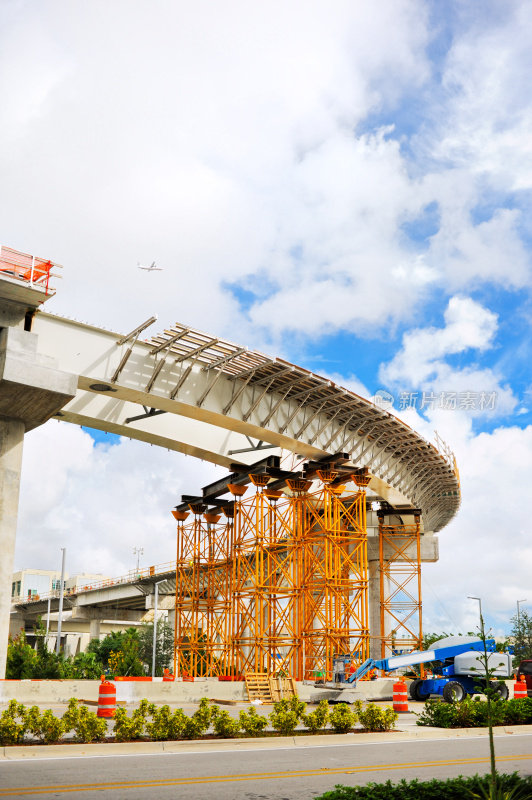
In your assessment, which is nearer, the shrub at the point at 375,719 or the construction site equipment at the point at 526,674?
the shrub at the point at 375,719

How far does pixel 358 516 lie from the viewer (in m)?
43.4

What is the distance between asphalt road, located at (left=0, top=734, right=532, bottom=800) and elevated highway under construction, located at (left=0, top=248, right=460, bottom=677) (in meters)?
11.7

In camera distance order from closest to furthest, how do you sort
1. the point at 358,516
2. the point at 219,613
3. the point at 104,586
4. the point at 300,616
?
the point at 300,616 → the point at 358,516 → the point at 219,613 → the point at 104,586

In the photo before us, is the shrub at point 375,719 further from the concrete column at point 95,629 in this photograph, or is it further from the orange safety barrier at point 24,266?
the concrete column at point 95,629

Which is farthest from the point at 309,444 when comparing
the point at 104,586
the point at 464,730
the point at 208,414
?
the point at 104,586

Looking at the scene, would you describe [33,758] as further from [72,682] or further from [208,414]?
[208,414]

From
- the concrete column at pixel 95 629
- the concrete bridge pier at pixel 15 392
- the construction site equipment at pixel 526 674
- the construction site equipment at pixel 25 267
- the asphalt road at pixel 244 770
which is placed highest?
the construction site equipment at pixel 25 267

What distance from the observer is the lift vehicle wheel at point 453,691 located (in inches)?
1143

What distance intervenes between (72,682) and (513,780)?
729 inches

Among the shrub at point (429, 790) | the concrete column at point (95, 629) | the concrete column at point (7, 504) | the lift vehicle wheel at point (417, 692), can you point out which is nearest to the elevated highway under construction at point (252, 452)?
the concrete column at point (7, 504)

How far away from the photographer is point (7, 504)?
81.5ft

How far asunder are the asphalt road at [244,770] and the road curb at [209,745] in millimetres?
354

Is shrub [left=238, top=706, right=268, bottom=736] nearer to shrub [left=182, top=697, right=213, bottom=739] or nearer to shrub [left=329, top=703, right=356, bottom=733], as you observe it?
shrub [left=182, top=697, right=213, bottom=739]

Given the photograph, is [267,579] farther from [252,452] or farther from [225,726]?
[225,726]
